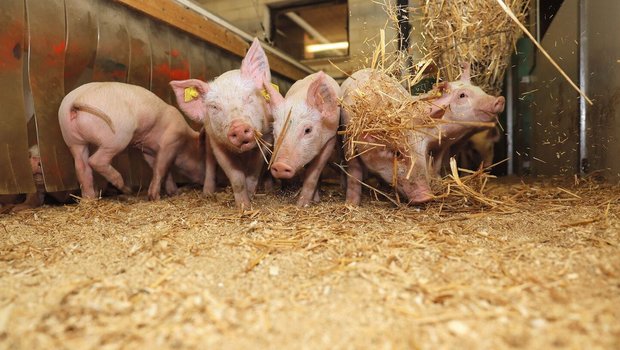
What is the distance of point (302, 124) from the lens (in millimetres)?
3027

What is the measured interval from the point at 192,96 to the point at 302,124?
1090 millimetres

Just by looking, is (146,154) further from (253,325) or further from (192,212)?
(253,325)

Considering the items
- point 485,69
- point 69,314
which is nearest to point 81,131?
point 69,314

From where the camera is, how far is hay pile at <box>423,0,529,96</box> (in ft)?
13.8

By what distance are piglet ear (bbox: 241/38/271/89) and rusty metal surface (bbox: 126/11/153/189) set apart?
5.43ft

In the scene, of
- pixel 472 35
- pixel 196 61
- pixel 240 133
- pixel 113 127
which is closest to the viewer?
pixel 240 133

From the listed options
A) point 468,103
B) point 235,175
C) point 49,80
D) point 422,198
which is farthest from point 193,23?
point 422,198

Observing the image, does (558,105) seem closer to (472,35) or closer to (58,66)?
(472,35)

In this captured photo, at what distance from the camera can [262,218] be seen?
2.62m

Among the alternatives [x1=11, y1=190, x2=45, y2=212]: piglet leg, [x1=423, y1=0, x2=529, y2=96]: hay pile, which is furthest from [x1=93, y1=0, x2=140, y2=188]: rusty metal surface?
[x1=423, y1=0, x2=529, y2=96]: hay pile

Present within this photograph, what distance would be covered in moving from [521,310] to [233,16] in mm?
8800

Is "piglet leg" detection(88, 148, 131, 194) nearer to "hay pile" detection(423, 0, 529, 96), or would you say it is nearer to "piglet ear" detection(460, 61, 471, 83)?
"hay pile" detection(423, 0, 529, 96)

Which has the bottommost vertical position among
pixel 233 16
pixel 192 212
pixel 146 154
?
pixel 192 212

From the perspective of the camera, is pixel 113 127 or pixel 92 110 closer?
pixel 92 110
